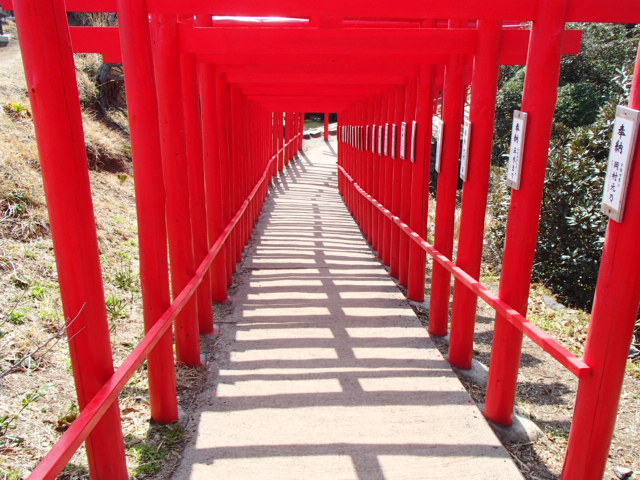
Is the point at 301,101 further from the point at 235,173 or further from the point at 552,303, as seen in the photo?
the point at 552,303

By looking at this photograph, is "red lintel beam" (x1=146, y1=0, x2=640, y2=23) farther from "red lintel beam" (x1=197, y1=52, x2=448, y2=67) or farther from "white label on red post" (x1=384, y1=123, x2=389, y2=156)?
"white label on red post" (x1=384, y1=123, x2=389, y2=156)

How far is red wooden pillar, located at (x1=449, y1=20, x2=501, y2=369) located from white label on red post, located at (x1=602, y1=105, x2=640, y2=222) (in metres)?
1.39

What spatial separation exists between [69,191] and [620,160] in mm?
2212

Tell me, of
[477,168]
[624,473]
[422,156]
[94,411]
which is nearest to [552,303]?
[422,156]

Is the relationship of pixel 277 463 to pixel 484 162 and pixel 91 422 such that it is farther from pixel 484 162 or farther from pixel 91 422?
pixel 484 162

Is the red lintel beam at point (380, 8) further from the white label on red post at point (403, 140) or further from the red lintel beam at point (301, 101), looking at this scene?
the red lintel beam at point (301, 101)

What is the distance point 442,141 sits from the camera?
184 inches

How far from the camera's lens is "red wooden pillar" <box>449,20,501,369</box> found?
383 centimetres

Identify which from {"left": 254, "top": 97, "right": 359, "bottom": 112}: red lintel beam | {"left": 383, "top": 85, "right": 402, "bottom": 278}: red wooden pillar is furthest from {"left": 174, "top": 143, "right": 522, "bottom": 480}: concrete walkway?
{"left": 254, "top": 97, "right": 359, "bottom": 112}: red lintel beam

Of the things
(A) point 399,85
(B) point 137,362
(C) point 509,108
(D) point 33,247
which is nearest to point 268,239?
(A) point 399,85

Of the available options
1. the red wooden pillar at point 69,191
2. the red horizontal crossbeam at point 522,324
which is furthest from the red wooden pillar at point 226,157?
the red wooden pillar at point 69,191

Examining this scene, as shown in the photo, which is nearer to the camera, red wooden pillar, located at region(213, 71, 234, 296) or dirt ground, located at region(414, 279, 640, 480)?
dirt ground, located at region(414, 279, 640, 480)

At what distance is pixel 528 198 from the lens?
322cm

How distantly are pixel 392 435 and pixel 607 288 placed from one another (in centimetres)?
161
